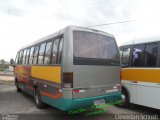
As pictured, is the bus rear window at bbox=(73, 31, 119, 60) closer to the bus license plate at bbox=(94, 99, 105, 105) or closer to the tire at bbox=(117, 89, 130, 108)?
the bus license plate at bbox=(94, 99, 105, 105)

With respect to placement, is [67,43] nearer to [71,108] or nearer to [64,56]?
[64,56]

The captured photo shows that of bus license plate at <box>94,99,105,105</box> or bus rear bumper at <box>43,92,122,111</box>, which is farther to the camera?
bus license plate at <box>94,99,105,105</box>

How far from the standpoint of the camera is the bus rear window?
6070 mm

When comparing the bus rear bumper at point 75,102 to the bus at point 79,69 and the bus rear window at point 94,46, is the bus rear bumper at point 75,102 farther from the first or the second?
the bus rear window at point 94,46

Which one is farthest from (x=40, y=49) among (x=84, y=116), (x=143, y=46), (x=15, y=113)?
(x=143, y=46)

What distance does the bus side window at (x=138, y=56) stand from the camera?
7359mm

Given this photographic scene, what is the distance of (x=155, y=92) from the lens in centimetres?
668

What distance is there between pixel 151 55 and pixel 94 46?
2.05 metres

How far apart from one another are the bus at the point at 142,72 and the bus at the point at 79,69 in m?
0.89

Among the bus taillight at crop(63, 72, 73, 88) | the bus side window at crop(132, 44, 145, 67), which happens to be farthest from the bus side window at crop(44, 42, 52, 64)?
the bus side window at crop(132, 44, 145, 67)

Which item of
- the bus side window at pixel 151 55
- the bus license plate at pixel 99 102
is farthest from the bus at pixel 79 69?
the bus side window at pixel 151 55

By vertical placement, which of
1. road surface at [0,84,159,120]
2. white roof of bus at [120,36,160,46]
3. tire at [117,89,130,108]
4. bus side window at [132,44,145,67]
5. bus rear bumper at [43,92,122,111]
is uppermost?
white roof of bus at [120,36,160,46]

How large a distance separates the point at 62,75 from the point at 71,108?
0.95m

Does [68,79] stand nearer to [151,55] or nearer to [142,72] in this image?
[142,72]
